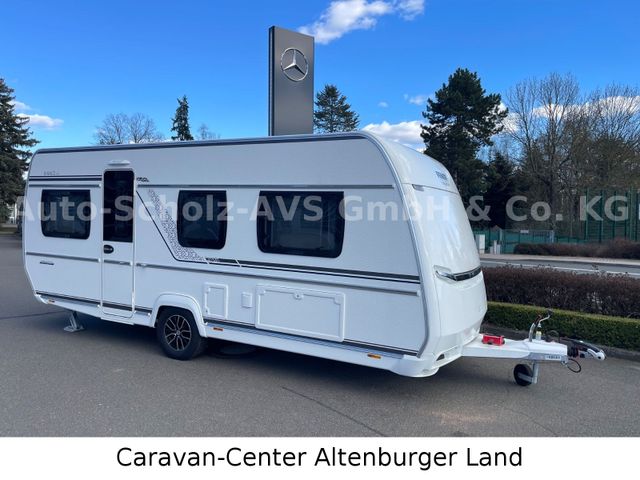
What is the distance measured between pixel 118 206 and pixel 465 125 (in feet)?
121

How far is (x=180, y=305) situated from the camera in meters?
6.12

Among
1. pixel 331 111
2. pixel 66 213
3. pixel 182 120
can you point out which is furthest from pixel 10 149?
pixel 66 213

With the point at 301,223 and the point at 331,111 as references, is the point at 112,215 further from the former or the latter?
the point at 331,111

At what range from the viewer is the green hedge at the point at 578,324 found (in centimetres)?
687

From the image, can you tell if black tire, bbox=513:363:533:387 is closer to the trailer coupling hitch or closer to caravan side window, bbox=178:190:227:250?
the trailer coupling hitch

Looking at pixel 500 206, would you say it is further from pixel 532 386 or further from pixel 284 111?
pixel 532 386

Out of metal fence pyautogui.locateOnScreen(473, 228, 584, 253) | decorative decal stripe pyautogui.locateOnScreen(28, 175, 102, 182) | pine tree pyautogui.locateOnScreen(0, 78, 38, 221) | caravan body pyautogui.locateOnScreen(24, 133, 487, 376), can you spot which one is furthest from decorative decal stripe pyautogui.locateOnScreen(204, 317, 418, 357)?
pine tree pyautogui.locateOnScreen(0, 78, 38, 221)

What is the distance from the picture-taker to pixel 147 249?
21.1 ft

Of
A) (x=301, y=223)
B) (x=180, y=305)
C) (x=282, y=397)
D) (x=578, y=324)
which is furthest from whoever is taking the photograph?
(x=578, y=324)

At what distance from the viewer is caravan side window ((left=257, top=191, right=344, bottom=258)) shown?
5199 mm
